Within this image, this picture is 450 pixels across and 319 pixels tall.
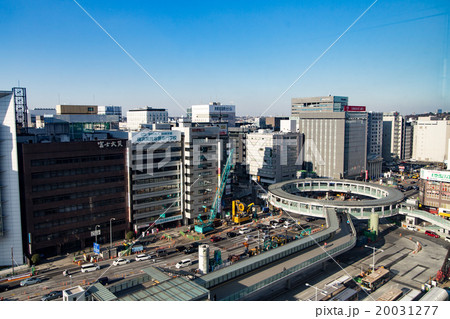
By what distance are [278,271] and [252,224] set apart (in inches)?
586

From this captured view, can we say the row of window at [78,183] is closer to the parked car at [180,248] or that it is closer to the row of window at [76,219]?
the row of window at [76,219]

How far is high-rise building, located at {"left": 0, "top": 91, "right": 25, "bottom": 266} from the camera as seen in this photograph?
2192 centimetres

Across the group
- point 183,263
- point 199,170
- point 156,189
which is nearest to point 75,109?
point 156,189

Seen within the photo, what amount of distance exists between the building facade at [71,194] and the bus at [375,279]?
56.8ft

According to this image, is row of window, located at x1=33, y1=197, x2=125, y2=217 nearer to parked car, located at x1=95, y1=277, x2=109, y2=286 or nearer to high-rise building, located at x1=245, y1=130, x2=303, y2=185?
parked car, located at x1=95, y1=277, x2=109, y2=286

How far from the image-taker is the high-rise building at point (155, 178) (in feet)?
90.7

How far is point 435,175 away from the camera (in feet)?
105

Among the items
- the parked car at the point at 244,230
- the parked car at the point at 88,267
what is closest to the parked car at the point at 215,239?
the parked car at the point at 244,230

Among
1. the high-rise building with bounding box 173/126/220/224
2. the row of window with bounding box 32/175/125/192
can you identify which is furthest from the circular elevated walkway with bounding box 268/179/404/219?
the row of window with bounding box 32/175/125/192

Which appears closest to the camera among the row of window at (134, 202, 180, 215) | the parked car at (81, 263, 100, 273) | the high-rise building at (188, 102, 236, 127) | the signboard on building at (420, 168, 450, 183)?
the parked car at (81, 263, 100, 273)

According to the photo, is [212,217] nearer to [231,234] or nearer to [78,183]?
[231,234]

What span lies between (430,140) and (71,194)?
6757cm

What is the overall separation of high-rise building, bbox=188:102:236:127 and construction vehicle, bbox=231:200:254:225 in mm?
36539

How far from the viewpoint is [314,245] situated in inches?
813
